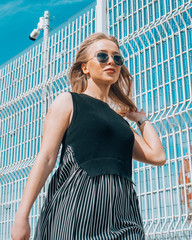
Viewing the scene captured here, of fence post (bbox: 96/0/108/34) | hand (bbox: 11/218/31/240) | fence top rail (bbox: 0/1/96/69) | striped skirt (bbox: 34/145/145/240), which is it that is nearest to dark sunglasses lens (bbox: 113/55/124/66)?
striped skirt (bbox: 34/145/145/240)

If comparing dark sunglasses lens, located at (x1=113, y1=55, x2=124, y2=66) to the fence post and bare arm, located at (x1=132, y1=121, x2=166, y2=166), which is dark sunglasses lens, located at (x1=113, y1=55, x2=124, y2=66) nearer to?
bare arm, located at (x1=132, y1=121, x2=166, y2=166)

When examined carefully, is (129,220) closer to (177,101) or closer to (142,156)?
(142,156)

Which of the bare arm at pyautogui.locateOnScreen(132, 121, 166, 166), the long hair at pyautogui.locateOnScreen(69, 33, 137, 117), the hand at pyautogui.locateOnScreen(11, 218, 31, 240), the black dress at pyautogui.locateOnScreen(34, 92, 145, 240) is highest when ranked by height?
the long hair at pyautogui.locateOnScreen(69, 33, 137, 117)

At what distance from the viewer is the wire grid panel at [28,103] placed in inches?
311

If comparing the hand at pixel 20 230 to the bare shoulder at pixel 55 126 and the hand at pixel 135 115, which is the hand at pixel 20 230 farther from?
the hand at pixel 135 115

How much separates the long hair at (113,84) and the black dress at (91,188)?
0.83 ft

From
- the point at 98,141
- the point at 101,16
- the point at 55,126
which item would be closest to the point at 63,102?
the point at 55,126

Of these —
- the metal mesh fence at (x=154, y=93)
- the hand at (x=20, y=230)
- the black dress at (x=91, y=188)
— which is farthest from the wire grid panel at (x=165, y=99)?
the hand at (x=20, y=230)

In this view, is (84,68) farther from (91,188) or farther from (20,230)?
(20,230)

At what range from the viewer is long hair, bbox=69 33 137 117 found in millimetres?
1875

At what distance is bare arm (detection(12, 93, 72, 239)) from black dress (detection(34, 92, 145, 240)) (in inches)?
1.4

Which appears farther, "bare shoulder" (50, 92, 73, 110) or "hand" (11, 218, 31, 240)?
"bare shoulder" (50, 92, 73, 110)

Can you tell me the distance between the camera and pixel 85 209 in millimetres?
1459

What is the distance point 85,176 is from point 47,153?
0.15 m
